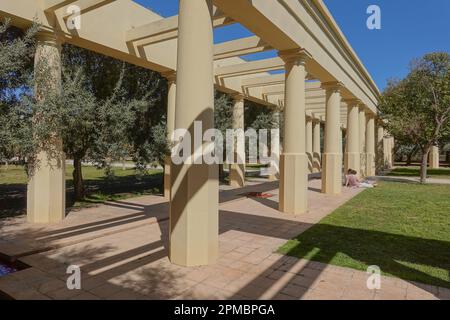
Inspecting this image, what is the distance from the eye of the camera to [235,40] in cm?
1007

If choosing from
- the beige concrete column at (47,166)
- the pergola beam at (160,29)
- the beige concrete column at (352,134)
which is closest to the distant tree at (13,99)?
the beige concrete column at (47,166)

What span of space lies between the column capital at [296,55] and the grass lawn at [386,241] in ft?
14.5

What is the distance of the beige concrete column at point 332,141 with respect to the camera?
488 inches

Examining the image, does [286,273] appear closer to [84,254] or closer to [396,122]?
[84,254]

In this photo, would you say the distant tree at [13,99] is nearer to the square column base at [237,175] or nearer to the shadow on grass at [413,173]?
the square column base at [237,175]

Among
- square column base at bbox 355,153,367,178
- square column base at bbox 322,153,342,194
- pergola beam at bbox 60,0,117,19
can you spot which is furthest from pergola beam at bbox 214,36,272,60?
square column base at bbox 355,153,367,178

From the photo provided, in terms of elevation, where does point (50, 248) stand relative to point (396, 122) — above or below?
below

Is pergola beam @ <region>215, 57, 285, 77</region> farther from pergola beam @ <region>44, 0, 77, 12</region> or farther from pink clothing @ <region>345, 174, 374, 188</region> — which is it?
pink clothing @ <region>345, 174, 374, 188</region>

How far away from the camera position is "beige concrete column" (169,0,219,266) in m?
4.73

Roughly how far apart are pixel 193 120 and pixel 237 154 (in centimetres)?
1084

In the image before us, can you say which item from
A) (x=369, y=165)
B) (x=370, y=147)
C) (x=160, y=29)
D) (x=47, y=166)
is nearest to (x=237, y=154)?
(x=160, y=29)

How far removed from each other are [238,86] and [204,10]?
399 inches
